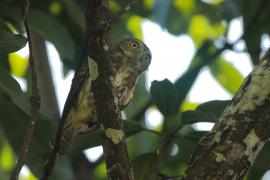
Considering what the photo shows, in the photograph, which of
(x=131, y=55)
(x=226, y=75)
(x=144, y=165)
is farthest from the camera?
(x=226, y=75)

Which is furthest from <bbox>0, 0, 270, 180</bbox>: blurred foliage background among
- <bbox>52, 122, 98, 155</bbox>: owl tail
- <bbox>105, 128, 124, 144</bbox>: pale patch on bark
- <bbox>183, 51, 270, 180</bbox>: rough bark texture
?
<bbox>105, 128, 124, 144</bbox>: pale patch on bark

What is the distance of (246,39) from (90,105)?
1248 millimetres

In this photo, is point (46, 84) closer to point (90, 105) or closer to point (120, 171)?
point (90, 105)

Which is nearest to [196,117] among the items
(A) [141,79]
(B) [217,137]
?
(B) [217,137]

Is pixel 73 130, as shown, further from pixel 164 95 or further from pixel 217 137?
pixel 217 137

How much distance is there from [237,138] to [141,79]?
2.29 meters

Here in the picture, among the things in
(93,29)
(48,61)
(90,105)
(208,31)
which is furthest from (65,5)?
(93,29)

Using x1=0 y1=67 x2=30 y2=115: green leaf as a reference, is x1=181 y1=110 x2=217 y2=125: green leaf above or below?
above

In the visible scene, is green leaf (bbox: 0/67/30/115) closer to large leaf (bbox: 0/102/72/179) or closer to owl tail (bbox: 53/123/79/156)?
large leaf (bbox: 0/102/72/179)

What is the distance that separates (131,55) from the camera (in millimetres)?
4082

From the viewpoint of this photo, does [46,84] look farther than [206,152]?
Yes

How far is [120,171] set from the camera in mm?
2490

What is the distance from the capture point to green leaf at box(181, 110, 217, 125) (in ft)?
10.6

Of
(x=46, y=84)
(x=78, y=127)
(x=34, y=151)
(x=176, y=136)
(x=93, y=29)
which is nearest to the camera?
(x=93, y=29)
